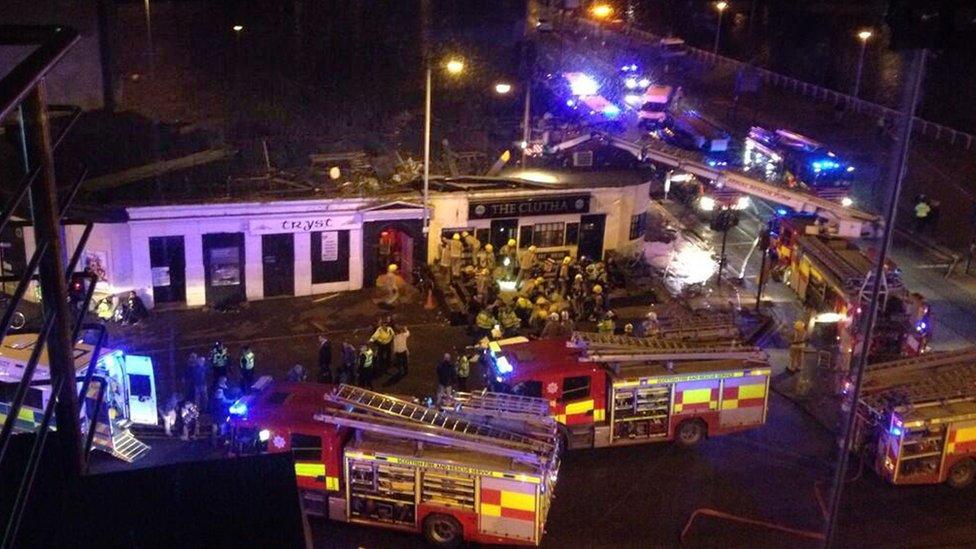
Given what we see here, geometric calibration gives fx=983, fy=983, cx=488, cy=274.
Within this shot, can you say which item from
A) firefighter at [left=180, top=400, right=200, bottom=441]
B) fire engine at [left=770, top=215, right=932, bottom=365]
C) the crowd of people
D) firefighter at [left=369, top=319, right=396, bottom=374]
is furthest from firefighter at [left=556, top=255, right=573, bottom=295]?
firefighter at [left=180, top=400, right=200, bottom=441]

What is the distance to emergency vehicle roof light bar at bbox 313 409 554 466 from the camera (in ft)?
46.9

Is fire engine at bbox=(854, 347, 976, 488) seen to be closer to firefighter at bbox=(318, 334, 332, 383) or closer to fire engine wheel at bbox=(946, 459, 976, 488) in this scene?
fire engine wheel at bbox=(946, 459, 976, 488)

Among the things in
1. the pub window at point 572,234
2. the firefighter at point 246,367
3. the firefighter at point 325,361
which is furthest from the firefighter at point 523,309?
the firefighter at point 246,367

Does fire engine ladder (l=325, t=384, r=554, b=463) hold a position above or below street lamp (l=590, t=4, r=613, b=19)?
below

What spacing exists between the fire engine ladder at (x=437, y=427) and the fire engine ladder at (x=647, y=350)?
308cm

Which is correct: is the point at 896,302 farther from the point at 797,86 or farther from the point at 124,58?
the point at 797,86

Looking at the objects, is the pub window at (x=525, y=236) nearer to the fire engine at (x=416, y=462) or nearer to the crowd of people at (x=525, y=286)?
the crowd of people at (x=525, y=286)

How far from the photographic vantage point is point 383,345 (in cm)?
2067

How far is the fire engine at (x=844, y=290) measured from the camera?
2092 cm

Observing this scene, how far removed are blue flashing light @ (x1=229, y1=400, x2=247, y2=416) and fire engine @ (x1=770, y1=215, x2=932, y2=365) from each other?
1259 centimetres

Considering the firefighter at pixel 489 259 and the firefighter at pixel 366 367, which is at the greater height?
the firefighter at pixel 489 259

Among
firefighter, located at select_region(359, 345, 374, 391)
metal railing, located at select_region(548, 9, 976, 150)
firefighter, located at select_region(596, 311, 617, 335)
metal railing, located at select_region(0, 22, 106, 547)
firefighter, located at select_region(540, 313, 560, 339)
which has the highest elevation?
metal railing, located at select_region(0, 22, 106, 547)

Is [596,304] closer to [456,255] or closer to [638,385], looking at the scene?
[456,255]

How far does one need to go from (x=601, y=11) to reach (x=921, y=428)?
4426 centimetres
